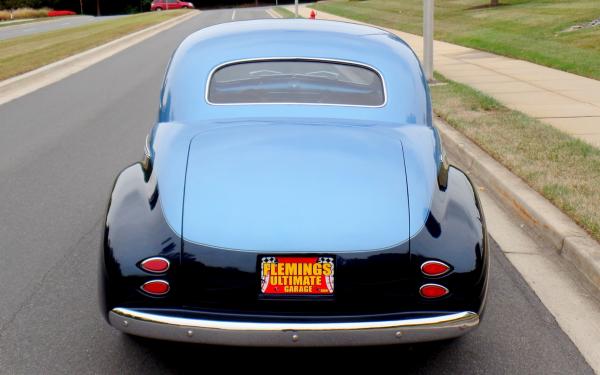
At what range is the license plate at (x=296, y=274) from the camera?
3.30 metres

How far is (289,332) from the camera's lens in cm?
323

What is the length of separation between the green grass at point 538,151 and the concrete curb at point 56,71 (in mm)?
7772

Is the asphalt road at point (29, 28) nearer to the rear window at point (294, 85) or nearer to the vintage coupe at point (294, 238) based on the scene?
the rear window at point (294, 85)

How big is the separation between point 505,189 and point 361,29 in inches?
83.0

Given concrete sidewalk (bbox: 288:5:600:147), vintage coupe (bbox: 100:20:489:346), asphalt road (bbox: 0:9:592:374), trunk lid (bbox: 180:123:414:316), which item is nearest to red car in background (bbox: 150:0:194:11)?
concrete sidewalk (bbox: 288:5:600:147)

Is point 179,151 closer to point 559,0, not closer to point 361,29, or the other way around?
point 361,29

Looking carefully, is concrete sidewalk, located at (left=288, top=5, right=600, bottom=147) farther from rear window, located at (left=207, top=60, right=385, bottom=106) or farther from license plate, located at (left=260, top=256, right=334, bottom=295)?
license plate, located at (left=260, top=256, right=334, bottom=295)

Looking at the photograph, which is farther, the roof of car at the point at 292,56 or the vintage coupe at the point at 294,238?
the roof of car at the point at 292,56

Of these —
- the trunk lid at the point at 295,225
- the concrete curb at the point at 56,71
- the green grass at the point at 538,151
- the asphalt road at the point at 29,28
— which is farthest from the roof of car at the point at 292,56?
the asphalt road at the point at 29,28

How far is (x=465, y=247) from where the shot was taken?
3.50 meters

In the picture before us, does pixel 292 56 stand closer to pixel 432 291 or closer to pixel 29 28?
pixel 432 291

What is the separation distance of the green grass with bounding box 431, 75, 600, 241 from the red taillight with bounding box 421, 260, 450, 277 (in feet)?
7.03

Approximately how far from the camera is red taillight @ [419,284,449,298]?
338cm

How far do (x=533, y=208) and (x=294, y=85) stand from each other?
2126 millimetres
